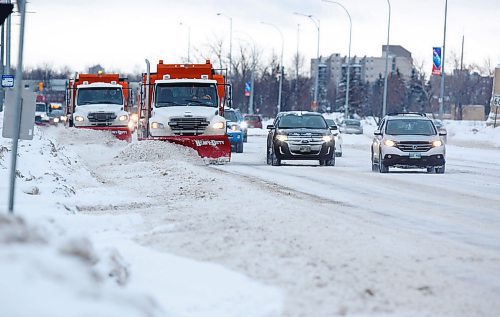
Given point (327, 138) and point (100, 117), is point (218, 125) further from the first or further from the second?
point (100, 117)

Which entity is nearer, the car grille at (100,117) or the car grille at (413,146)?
the car grille at (413,146)

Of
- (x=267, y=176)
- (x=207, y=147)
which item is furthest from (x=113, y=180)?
(x=207, y=147)

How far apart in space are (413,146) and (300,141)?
3439 mm

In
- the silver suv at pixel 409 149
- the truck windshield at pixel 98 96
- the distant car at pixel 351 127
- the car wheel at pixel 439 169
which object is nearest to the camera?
the silver suv at pixel 409 149

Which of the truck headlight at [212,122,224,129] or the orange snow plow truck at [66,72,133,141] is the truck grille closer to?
the truck headlight at [212,122,224,129]

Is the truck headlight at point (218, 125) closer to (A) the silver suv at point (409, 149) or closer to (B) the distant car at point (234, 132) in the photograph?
(A) the silver suv at point (409, 149)

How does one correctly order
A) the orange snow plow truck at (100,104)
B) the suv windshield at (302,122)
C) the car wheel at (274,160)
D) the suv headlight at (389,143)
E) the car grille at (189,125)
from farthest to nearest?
the orange snow plow truck at (100,104) → the suv windshield at (302,122) → the car wheel at (274,160) → the car grille at (189,125) → the suv headlight at (389,143)

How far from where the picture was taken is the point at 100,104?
3978 centimetres

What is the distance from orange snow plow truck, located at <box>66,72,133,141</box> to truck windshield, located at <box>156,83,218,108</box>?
9850mm

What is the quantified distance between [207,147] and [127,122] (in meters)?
11.9

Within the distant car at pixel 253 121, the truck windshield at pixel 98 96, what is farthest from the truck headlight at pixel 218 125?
the distant car at pixel 253 121

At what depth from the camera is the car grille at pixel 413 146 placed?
27344 millimetres

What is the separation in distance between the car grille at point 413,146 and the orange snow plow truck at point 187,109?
4.92m

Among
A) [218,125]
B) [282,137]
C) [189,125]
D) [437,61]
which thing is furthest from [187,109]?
[437,61]
